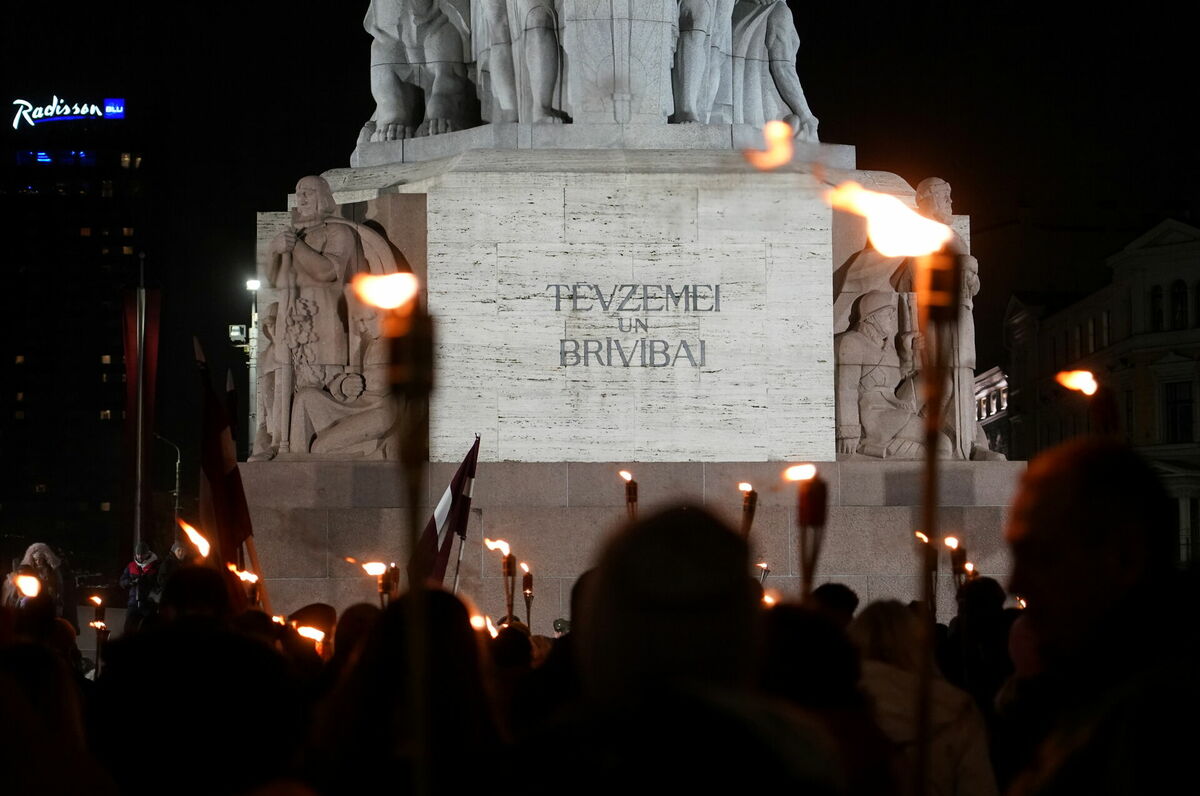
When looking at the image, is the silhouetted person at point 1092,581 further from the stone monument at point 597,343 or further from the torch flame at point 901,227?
the stone monument at point 597,343

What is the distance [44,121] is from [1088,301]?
89.8 meters

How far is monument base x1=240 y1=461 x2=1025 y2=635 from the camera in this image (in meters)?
17.2

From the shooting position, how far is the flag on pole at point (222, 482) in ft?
42.6

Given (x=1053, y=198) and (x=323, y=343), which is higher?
(x=1053, y=198)


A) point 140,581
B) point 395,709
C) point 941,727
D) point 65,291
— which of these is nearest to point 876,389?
point 140,581

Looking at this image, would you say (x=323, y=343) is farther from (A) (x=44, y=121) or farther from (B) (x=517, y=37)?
(A) (x=44, y=121)

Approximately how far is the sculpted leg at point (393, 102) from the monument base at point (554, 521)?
14.4 feet

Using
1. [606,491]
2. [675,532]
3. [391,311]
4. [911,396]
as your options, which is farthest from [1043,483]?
[911,396]

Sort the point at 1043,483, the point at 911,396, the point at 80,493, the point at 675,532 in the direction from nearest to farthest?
the point at 675,532
the point at 1043,483
the point at 911,396
the point at 80,493

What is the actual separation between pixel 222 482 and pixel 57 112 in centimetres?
13397

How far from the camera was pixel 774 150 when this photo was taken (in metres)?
19.2

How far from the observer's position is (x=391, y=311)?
15.9 ft

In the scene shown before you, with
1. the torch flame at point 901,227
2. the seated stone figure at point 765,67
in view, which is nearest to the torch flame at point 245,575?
the torch flame at point 901,227

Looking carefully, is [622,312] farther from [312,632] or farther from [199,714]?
[199,714]
